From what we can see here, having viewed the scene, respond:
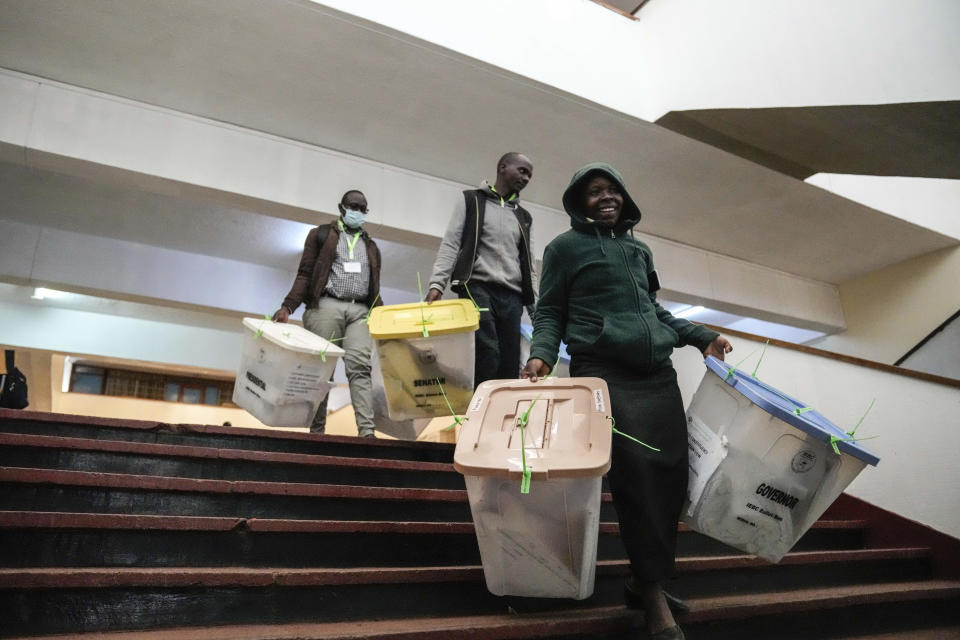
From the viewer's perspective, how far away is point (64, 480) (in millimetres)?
1875

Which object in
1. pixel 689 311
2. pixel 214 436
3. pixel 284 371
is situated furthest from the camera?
pixel 689 311

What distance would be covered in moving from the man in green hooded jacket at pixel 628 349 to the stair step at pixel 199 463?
100 centimetres

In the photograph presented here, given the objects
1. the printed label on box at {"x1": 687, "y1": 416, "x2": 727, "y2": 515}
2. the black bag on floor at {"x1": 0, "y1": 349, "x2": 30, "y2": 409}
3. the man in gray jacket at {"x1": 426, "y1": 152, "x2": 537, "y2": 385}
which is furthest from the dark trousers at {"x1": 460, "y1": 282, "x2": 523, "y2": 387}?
the black bag on floor at {"x1": 0, "y1": 349, "x2": 30, "y2": 409}

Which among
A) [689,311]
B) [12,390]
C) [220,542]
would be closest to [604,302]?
[220,542]

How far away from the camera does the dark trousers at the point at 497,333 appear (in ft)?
9.27

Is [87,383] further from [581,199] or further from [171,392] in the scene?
[581,199]

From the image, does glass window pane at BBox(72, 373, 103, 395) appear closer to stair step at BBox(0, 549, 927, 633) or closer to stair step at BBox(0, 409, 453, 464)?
stair step at BBox(0, 409, 453, 464)

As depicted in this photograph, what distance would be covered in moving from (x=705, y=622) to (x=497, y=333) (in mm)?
1520

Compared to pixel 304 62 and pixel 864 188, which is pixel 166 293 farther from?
pixel 864 188

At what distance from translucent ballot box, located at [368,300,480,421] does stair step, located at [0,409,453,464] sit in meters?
0.19

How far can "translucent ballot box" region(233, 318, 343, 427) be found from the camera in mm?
2799

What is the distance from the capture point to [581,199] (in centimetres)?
201

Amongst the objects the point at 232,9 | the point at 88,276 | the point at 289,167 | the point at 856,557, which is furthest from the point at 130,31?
the point at 856,557

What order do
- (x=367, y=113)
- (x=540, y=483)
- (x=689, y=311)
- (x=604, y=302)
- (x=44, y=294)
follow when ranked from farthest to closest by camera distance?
(x=689, y=311) → (x=44, y=294) → (x=367, y=113) → (x=604, y=302) → (x=540, y=483)
